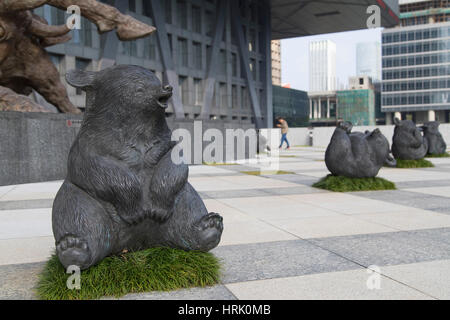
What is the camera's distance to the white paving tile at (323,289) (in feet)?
9.04

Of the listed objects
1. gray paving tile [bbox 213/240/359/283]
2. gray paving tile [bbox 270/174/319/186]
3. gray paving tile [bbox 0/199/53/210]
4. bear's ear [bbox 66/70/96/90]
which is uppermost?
bear's ear [bbox 66/70/96/90]

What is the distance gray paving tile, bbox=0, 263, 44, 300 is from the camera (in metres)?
2.82

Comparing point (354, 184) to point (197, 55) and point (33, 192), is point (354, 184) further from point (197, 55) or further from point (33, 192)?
point (197, 55)

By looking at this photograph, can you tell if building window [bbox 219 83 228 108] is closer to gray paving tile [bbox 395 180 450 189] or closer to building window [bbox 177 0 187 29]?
building window [bbox 177 0 187 29]

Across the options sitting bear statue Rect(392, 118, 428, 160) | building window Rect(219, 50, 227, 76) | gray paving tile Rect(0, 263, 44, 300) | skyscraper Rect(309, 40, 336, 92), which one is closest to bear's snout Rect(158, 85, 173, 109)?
gray paving tile Rect(0, 263, 44, 300)

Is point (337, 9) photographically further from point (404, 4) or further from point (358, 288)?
point (404, 4)

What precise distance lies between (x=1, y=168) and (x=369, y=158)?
7.33 metres

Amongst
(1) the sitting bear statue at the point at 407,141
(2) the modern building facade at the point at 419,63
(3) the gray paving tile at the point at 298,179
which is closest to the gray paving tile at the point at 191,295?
(3) the gray paving tile at the point at 298,179

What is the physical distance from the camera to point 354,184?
8109mm

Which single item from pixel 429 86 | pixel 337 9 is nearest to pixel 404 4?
pixel 429 86

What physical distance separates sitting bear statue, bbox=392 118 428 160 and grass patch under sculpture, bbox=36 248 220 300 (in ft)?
35.5

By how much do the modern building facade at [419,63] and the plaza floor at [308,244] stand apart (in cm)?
8111

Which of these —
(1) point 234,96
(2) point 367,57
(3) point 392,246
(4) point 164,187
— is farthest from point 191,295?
(2) point 367,57

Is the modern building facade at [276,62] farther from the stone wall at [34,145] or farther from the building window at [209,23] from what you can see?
the stone wall at [34,145]
